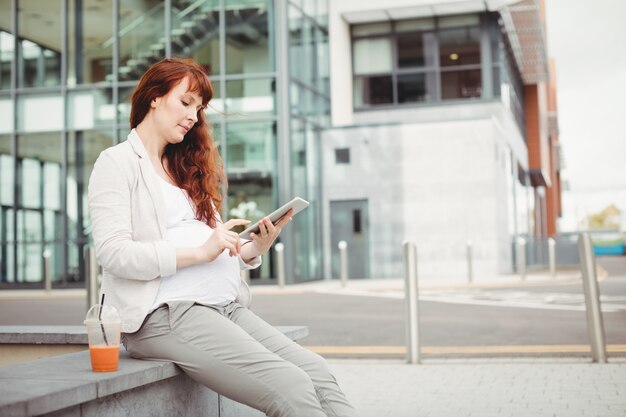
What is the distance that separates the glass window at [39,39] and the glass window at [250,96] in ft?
14.4

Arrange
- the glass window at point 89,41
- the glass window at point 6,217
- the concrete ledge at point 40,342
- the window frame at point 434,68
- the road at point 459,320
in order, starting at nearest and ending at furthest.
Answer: the concrete ledge at point 40,342 < the road at point 459,320 < the glass window at point 6,217 < the glass window at point 89,41 < the window frame at point 434,68

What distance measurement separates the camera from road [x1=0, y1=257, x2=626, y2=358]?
7.95 m

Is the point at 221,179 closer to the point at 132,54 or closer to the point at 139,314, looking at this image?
the point at 139,314

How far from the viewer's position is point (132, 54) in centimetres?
2116

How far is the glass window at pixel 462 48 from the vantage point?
86.4ft

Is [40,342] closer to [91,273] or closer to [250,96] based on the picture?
[91,273]

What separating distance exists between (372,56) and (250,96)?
740 cm

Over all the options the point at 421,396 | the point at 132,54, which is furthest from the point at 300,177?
the point at 421,396

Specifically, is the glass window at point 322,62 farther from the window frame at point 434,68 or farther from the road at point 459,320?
the road at point 459,320

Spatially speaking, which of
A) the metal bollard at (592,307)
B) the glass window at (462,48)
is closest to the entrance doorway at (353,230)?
the glass window at (462,48)

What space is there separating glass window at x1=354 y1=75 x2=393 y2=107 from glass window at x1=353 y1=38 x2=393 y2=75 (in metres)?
0.25

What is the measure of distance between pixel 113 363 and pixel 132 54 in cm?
1907

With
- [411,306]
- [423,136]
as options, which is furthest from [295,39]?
[411,306]

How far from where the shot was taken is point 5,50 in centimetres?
2131
